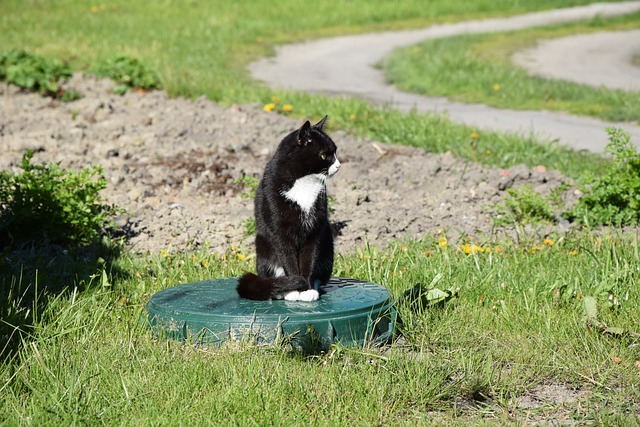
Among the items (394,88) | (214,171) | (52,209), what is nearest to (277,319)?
(52,209)

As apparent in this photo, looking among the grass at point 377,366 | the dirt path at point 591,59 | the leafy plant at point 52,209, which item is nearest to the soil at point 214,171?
the leafy plant at point 52,209

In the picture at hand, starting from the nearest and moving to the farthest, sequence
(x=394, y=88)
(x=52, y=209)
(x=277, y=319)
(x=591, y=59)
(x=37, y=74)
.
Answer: (x=277, y=319) < (x=52, y=209) < (x=37, y=74) < (x=394, y=88) < (x=591, y=59)

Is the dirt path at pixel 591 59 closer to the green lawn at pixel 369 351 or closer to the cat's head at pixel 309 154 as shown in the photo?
the green lawn at pixel 369 351

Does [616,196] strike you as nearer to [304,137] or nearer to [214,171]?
[304,137]

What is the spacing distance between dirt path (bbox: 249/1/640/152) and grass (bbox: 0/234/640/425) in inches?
177

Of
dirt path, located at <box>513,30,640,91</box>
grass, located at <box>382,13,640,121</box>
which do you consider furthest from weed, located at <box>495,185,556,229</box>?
dirt path, located at <box>513,30,640,91</box>

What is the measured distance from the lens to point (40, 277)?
521 centimetres

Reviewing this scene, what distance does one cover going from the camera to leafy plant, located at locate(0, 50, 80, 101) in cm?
1064

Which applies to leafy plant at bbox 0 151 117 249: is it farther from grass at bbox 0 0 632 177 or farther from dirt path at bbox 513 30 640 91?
dirt path at bbox 513 30 640 91

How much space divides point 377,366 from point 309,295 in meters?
0.58

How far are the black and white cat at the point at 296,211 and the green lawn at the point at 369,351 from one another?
0.52m

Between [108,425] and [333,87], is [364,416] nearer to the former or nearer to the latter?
[108,425]

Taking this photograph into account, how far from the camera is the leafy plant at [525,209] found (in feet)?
20.9

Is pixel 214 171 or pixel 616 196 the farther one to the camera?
pixel 214 171
